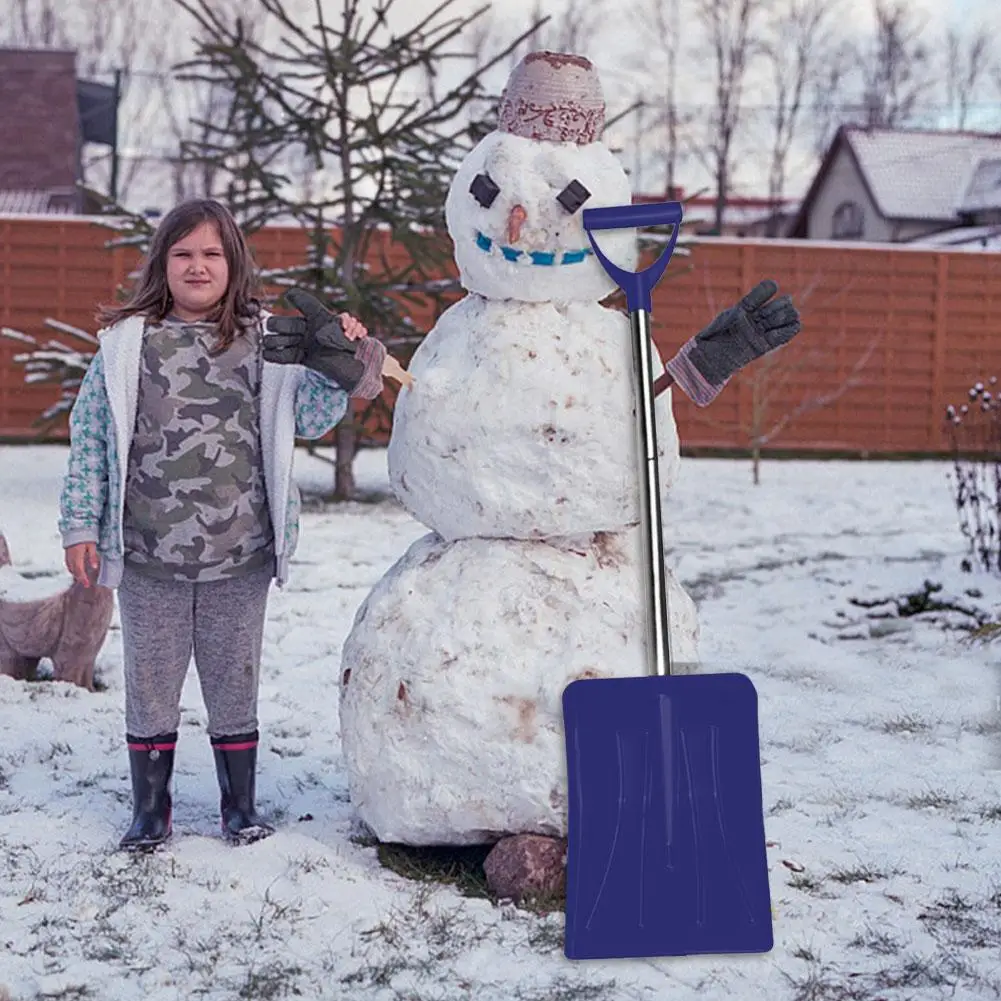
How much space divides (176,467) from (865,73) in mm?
28252

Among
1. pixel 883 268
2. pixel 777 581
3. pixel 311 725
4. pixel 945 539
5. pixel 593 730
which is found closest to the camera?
pixel 593 730

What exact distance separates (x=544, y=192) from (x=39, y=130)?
697 inches

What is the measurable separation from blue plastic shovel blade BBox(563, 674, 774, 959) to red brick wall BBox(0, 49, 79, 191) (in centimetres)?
1740

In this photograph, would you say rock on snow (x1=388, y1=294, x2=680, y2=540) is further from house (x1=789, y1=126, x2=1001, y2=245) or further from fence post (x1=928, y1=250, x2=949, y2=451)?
house (x1=789, y1=126, x2=1001, y2=245)

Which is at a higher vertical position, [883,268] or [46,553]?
[883,268]

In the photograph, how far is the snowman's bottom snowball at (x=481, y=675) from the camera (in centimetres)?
258

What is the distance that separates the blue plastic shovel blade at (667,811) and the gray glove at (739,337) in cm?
61

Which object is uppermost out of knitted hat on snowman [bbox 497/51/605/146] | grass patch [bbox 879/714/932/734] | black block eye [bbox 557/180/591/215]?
knitted hat on snowman [bbox 497/51/605/146]

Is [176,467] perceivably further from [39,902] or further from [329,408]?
[39,902]

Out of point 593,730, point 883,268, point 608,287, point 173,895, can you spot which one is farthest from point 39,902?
point 883,268

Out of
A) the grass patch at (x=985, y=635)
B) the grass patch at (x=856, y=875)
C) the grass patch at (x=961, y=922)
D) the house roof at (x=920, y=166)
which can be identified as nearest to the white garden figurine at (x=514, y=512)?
the grass patch at (x=856, y=875)

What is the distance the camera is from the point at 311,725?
155 inches

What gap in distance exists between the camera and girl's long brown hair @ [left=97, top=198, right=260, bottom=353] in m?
2.85

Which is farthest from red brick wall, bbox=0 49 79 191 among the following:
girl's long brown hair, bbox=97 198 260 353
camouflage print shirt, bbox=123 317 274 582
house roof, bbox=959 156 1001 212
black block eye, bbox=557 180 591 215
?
black block eye, bbox=557 180 591 215
